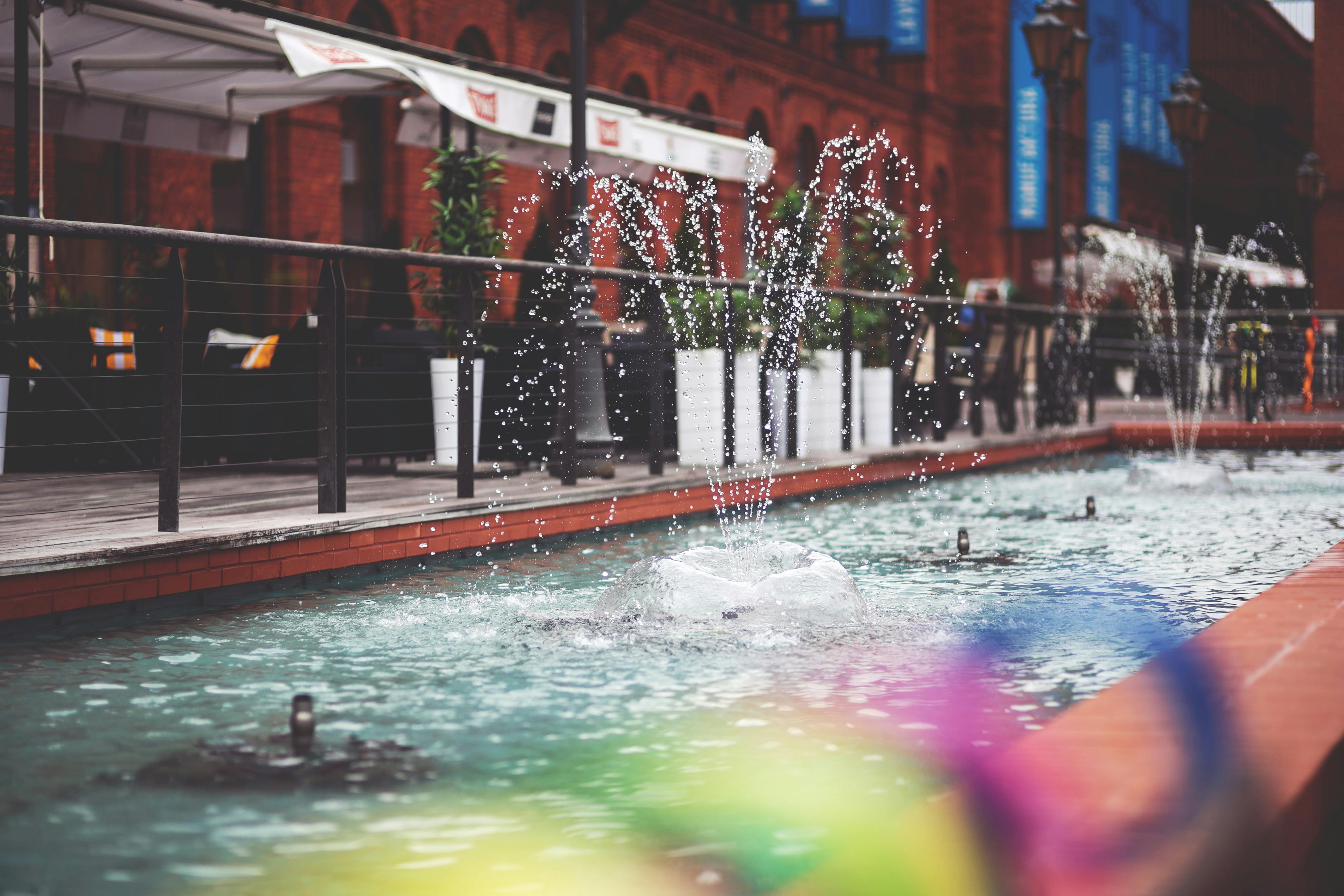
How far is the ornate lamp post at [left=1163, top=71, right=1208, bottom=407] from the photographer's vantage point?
20.4m

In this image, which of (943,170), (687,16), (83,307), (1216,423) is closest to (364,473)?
(83,307)

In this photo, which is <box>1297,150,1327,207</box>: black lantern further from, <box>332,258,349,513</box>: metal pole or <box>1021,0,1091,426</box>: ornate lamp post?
<box>332,258,349,513</box>: metal pole

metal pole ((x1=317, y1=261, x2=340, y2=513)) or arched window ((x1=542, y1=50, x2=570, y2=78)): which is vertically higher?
arched window ((x1=542, y1=50, x2=570, y2=78))

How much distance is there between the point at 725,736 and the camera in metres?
3.84

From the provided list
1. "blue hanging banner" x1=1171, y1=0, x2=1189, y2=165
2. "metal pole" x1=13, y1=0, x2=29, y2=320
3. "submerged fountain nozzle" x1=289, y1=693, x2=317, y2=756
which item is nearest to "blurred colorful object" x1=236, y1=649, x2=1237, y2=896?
"submerged fountain nozzle" x1=289, y1=693, x2=317, y2=756

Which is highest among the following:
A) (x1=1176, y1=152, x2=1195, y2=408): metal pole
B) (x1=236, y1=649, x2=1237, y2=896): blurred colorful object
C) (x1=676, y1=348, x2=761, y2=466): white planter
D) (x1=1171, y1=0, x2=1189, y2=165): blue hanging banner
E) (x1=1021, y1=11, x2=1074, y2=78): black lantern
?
(x1=1171, y1=0, x2=1189, y2=165): blue hanging banner

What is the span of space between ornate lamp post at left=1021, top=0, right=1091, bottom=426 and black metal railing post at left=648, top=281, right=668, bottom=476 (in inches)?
287

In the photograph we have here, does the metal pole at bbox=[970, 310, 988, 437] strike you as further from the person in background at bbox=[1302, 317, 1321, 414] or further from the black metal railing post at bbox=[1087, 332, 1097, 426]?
the person in background at bbox=[1302, 317, 1321, 414]

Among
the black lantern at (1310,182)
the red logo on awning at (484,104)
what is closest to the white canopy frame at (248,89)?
the red logo on awning at (484,104)

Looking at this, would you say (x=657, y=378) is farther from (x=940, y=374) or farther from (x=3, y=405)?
(x=940, y=374)

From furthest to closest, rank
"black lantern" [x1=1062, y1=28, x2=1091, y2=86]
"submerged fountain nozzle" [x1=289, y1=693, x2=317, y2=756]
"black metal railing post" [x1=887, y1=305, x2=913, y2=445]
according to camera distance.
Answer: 1. "black lantern" [x1=1062, y1=28, x2=1091, y2=86]
2. "black metal railing post" [x1=887, y1=305, x2=913, y2=445]
3. "submerged fountain nozzle" [x1=289, y1=693, x2=317, y2=756]

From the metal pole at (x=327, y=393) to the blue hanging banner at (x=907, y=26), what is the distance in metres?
25.0

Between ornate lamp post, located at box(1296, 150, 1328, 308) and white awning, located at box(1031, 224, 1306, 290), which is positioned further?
white awning, located at box(1031, 224, 1306, 290)

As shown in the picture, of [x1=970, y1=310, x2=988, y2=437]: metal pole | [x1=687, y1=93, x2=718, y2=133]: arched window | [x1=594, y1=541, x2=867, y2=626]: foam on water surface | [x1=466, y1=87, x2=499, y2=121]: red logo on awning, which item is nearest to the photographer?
[x1=594, y1=541, x2=867, y2=626]: foam on water surface
